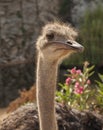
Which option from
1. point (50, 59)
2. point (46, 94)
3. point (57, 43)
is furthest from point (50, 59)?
point (46, 94)

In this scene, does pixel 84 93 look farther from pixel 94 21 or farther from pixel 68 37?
pixel 94 21

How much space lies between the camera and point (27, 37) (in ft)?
30.3

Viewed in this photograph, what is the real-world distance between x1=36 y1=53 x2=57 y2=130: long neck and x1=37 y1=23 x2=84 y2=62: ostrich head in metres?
0.09

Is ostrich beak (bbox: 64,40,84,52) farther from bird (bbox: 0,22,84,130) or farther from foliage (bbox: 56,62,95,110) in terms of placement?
foliage (bbox: 56,62,95,110)

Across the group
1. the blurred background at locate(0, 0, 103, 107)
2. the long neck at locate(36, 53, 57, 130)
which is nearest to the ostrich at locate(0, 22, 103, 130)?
the long neck at locate(36, 53, 57, 130)

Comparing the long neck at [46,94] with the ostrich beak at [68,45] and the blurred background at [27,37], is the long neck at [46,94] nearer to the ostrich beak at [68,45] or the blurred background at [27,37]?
the ostrich beak at [68,45]

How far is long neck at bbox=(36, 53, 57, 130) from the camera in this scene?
3.28 m

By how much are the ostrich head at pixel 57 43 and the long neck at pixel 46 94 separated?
0.28ft

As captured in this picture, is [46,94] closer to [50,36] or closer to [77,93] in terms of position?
[50,36]

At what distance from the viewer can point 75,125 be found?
171 inches

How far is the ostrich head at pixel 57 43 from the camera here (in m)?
3.09

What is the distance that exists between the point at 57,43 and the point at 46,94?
0.34 meters

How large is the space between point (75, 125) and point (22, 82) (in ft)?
16.8

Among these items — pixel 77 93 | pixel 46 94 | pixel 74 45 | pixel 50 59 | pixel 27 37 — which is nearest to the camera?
pixel 74 45
